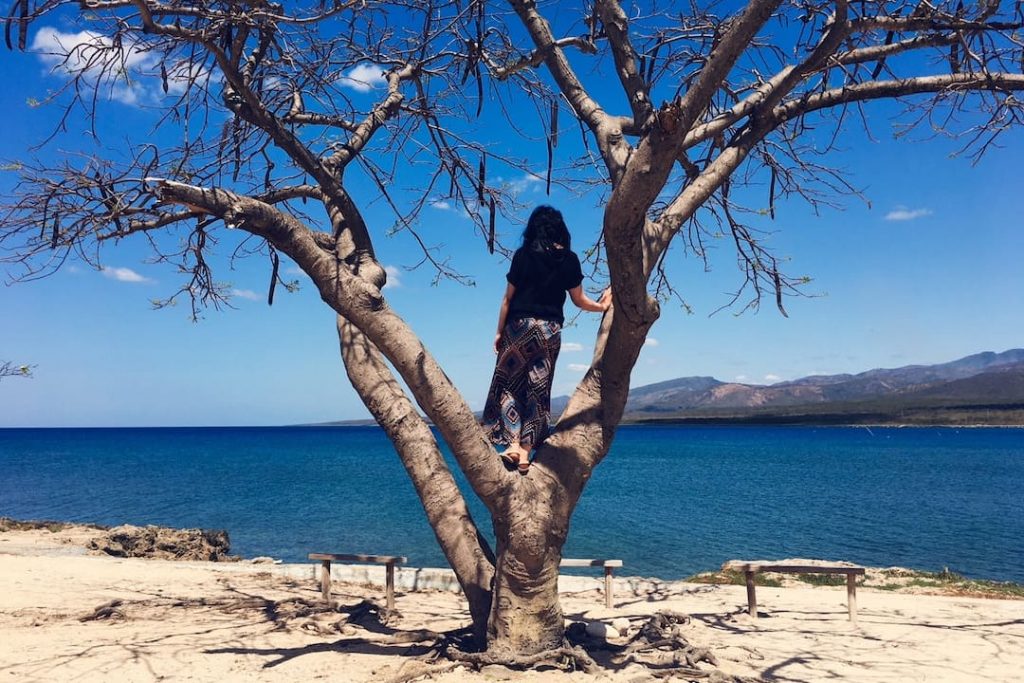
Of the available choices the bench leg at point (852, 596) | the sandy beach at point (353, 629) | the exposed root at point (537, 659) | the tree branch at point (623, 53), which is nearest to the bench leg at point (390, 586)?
the sandy beach at point (353, 629)

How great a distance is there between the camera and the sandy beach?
4758 millimetres

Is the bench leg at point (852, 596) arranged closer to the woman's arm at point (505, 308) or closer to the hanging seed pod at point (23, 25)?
the woman's arm at point (505, 308)

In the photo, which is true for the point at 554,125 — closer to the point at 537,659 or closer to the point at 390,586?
the point at 537,659

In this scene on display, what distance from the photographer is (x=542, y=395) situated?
454 cm

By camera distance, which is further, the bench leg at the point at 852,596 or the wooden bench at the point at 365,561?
the bench leg at the point at 852,596

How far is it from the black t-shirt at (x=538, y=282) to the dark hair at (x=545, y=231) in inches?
2.2

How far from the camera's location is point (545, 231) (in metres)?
4.63

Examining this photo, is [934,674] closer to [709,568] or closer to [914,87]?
[914,87]

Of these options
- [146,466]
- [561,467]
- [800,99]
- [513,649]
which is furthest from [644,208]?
[146,466]

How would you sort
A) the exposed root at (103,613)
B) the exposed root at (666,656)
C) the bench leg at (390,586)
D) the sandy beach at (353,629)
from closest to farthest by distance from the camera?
1. the exposed root at (666,656)
2. the sandy beach at (353,629)
3. the exposed root at (103,613)
4. the bench leg at (390,586)

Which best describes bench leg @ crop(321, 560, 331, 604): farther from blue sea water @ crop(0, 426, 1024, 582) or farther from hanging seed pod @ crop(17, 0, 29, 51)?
blue sea water @ crop(0, 426, 1024, 582)

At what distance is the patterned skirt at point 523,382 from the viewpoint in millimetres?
4496

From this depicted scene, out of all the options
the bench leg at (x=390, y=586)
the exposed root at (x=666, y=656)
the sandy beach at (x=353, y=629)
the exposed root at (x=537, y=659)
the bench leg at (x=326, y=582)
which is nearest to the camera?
the exposed root at (x=537, y=659)

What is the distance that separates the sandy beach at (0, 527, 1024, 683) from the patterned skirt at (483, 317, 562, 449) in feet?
4.95
